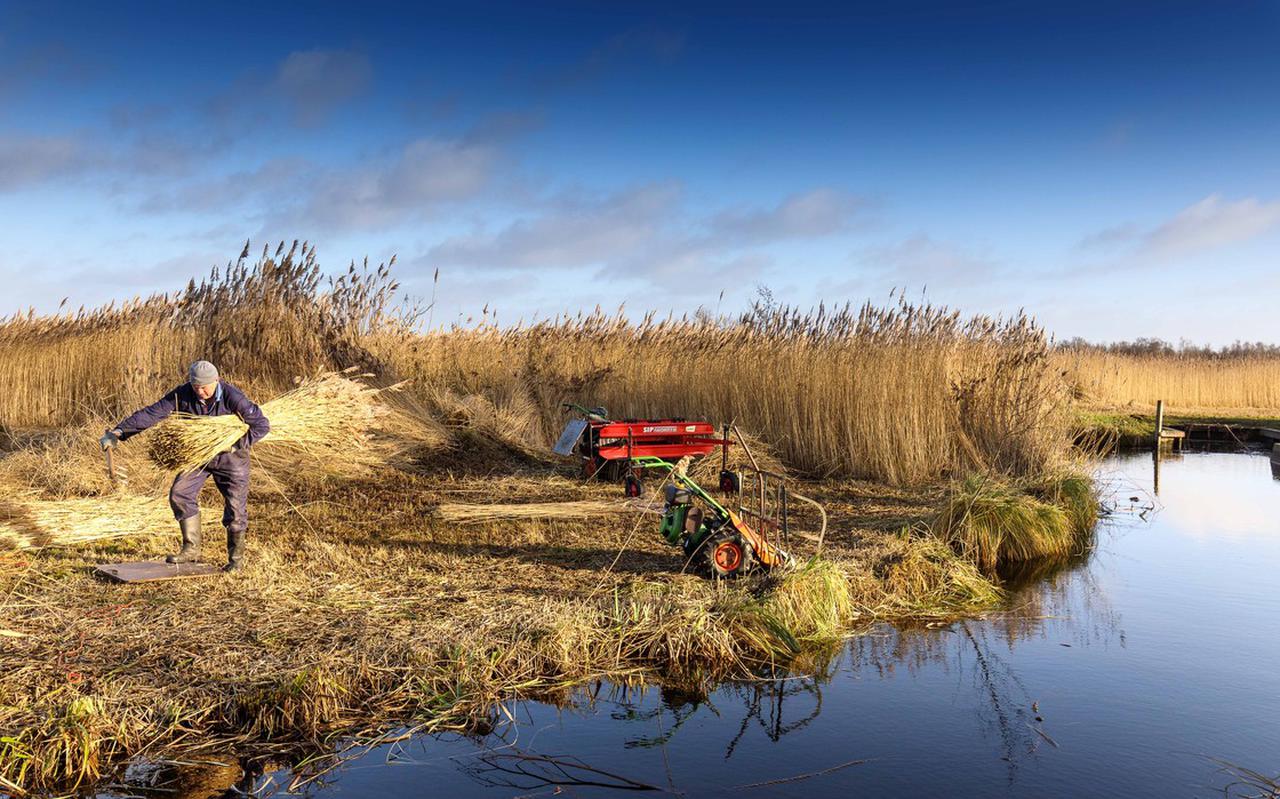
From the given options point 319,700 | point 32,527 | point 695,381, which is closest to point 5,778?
point 319,700

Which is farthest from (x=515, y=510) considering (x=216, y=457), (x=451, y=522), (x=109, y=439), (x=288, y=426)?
(x=109, y=439)

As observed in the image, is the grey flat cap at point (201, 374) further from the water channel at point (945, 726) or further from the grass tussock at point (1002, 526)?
the grass tussock at point (1002, 526)

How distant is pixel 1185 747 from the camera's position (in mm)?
4863

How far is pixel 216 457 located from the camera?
7031 mm

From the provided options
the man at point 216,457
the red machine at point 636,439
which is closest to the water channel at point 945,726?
the man at point 216,457

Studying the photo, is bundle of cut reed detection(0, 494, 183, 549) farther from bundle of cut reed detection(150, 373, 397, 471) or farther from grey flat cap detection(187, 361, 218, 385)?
grey flat cap detection(187, 361, 218, 385)

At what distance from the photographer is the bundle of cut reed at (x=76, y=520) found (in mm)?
7551

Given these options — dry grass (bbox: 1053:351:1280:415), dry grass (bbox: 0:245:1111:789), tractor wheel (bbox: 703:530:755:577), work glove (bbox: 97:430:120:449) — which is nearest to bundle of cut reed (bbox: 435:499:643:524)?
dry grass (bbox: 0:245:1111:789)

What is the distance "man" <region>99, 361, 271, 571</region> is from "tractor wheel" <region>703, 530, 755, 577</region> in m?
3.13

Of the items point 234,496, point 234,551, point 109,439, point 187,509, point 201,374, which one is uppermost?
point 201,374

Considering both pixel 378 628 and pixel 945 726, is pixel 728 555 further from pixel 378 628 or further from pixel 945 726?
pixel 378 628

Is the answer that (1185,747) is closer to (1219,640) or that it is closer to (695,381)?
(1219,640)

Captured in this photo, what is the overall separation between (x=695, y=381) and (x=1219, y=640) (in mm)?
8341

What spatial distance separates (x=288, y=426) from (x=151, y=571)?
1567 millimetres
